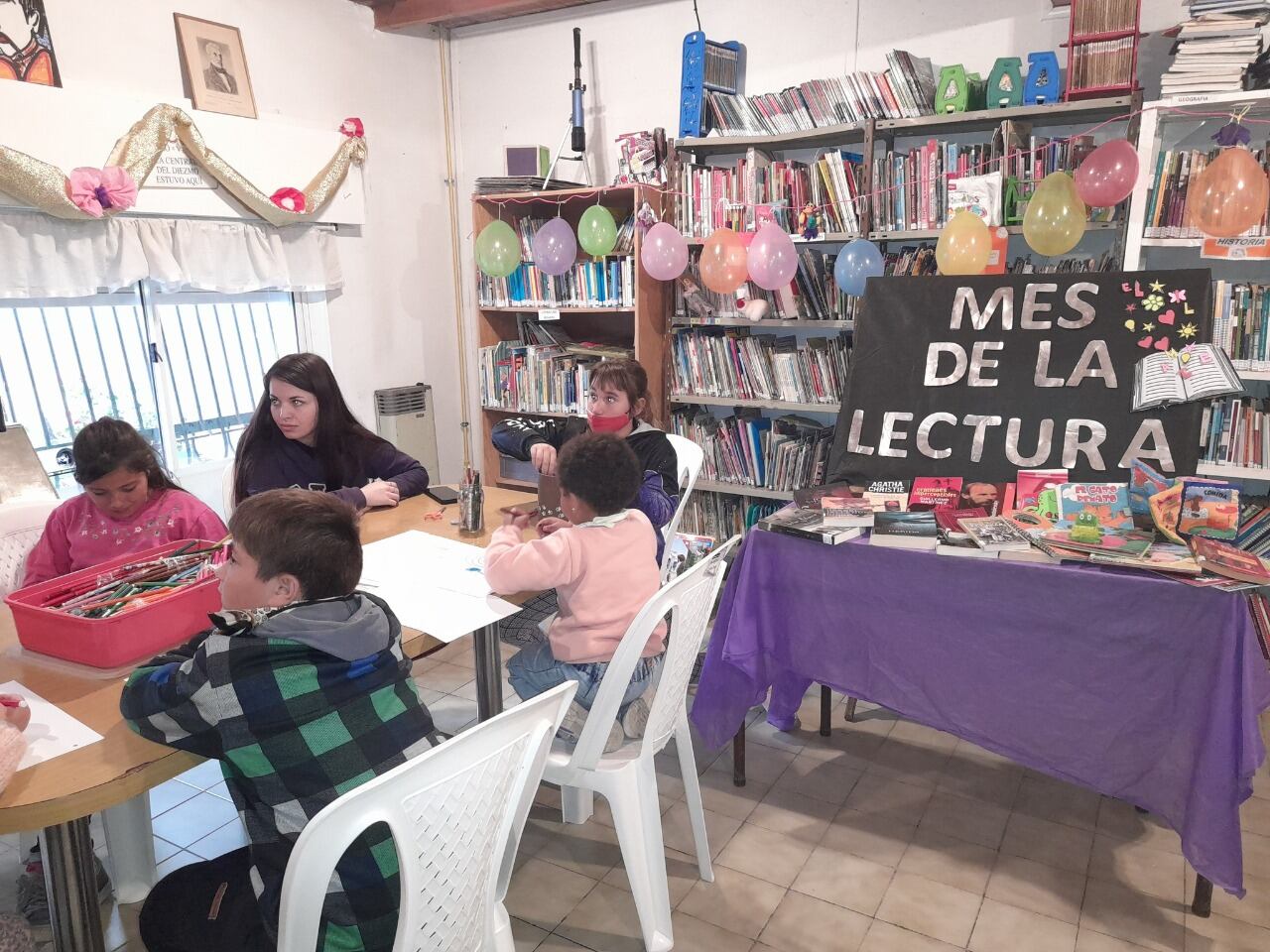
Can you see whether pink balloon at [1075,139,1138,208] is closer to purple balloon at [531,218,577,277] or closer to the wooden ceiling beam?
purple balloon at [531,218,577,277]

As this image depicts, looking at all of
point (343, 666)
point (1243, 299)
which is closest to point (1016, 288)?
point (1243, 299)

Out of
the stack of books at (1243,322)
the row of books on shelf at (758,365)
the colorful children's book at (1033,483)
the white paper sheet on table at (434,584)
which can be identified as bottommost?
the white paper sheet on table at (434,584)

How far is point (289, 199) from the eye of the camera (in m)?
3.69

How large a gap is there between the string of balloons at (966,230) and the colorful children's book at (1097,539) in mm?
1037

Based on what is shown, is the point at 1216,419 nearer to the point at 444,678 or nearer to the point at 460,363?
the point at 444,678

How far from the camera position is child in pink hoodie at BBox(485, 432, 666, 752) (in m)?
1.77

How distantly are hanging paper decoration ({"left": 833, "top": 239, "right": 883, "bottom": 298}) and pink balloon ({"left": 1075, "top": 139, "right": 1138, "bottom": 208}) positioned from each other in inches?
26.1

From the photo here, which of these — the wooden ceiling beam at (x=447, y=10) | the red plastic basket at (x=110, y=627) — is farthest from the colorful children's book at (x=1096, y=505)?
the wooden ceiling beam at (x=447, y=10)

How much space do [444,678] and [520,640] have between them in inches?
39.6

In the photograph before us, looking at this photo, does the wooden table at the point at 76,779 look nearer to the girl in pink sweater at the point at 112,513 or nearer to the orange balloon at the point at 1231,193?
the girl in pink sweater at the point at 112,513

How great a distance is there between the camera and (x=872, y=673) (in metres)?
2.24

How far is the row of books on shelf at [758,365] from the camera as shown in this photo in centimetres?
344

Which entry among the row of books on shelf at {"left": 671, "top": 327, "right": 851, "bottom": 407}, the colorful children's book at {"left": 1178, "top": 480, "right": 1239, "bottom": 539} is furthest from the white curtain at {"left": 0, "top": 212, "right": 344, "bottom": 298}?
the colorful children's book at {"left": 1178, "top": 480, "right": 1239, "bottom": 539}

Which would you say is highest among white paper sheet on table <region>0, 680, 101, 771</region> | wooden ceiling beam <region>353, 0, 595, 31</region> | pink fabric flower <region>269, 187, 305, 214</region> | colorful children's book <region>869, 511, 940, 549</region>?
wooden ceiling beam <region>353, 0, 595, 31</region>
